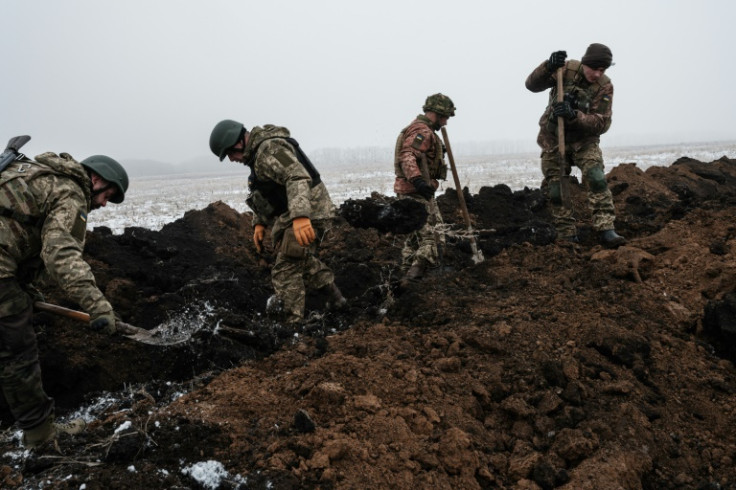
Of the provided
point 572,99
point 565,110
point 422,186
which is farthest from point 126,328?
point 572,99

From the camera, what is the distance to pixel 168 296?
4949mm

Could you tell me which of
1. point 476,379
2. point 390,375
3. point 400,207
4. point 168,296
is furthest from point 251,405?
point 400,207

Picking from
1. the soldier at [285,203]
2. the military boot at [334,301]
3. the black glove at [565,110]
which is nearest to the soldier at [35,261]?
the soldier at [285,203]

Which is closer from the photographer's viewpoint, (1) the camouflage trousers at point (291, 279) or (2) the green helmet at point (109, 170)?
(2) the green helmet at point (109, 170)

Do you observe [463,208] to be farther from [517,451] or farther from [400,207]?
[517,451]

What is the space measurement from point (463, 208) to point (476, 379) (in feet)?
10.4

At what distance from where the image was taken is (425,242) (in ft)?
17.9

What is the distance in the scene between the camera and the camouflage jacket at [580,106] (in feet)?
17.3

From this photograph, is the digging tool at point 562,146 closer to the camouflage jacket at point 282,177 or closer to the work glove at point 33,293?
the camouflage jacket at point 282,177

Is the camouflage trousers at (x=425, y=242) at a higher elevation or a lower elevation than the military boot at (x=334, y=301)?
higher

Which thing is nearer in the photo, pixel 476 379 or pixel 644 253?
pixel 476 379

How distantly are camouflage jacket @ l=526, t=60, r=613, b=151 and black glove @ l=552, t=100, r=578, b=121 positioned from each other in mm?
73

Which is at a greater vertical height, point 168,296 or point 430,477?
point 168,296

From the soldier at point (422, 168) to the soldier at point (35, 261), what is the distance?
3222 millimetres
